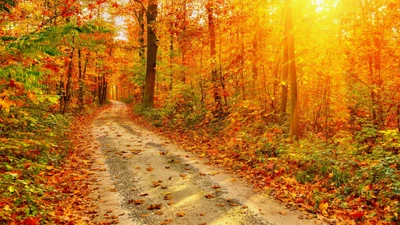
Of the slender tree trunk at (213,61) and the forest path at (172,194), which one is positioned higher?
the slender tree trunk at (213,61)

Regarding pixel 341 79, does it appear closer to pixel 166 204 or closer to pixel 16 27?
pixel 166 204

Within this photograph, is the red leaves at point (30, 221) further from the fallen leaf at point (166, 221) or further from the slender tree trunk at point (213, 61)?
the slender tree trunk at point (213, 61)

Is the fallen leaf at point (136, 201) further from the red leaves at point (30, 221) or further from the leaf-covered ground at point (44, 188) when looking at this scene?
the red leaves at point (30, 221)

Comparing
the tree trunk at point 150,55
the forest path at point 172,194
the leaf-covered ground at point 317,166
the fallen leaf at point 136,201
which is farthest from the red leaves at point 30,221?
the tree trunk at point 150,55

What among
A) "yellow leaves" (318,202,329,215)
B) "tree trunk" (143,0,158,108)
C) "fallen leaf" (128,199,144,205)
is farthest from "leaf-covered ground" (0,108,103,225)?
"tree trunk" (143,0,158,108)

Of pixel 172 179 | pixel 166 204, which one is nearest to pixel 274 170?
pixel 172 179

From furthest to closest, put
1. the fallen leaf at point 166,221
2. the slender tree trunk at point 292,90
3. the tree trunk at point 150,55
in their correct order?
the tree trunk at point 150,55 → the slender tree trunk at point 292,90 → the fallen leaf at point 166,221

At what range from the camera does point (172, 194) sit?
275 inches

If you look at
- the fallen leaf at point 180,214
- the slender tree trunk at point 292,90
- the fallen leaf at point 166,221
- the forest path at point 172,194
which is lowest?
the fallen leaf at point 166,221

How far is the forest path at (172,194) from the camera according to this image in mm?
5809

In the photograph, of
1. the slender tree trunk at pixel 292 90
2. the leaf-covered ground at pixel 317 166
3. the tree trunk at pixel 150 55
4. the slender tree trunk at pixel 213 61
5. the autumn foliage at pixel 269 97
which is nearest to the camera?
the autumn foliage at pixel 269 97

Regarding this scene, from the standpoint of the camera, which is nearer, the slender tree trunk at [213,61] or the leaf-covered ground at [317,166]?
the leaf-covered ground at [317,166]

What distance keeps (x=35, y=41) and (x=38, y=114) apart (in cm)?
724

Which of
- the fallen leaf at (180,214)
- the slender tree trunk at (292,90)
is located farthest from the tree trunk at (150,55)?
the fallen leaf at (180,214)
